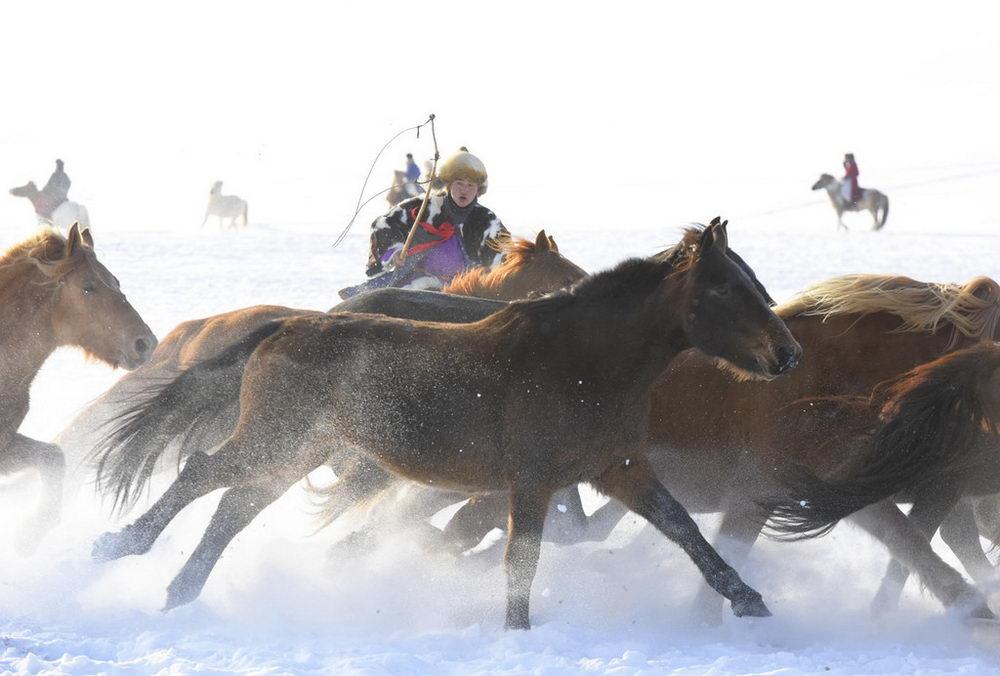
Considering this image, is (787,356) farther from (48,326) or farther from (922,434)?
(48,326)

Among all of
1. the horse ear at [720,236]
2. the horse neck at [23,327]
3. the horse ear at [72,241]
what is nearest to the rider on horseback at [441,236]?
the horse ear at [72,241]

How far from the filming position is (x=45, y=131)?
76.4m

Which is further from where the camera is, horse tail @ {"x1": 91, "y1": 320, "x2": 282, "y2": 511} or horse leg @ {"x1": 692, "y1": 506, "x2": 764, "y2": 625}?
horse tail @ {"x1": 91, "y1": 320, "x2": 282, "y2": 511}

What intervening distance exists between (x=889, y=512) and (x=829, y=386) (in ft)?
1.97

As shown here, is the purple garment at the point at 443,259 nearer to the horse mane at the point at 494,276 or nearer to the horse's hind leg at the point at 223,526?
the horse mane at the point at 494,276

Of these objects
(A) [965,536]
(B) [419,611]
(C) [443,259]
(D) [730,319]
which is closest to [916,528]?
(A) [965,536]

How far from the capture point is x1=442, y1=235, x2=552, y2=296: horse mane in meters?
7.70

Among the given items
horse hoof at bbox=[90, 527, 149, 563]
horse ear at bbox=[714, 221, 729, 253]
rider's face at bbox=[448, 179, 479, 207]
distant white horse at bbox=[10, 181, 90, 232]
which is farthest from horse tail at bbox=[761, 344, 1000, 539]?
distant white horse at bbox=[10, 181, 90, 232]

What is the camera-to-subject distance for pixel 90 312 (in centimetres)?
695

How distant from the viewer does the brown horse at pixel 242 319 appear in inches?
291

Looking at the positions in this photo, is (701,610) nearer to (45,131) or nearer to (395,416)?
(395,416)

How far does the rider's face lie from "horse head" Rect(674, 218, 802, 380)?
11.3ft

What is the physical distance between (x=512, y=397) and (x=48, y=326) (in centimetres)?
302

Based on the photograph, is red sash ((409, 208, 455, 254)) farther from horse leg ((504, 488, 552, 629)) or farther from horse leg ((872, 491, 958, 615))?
horse leg ((872, 491, 958, 615))
